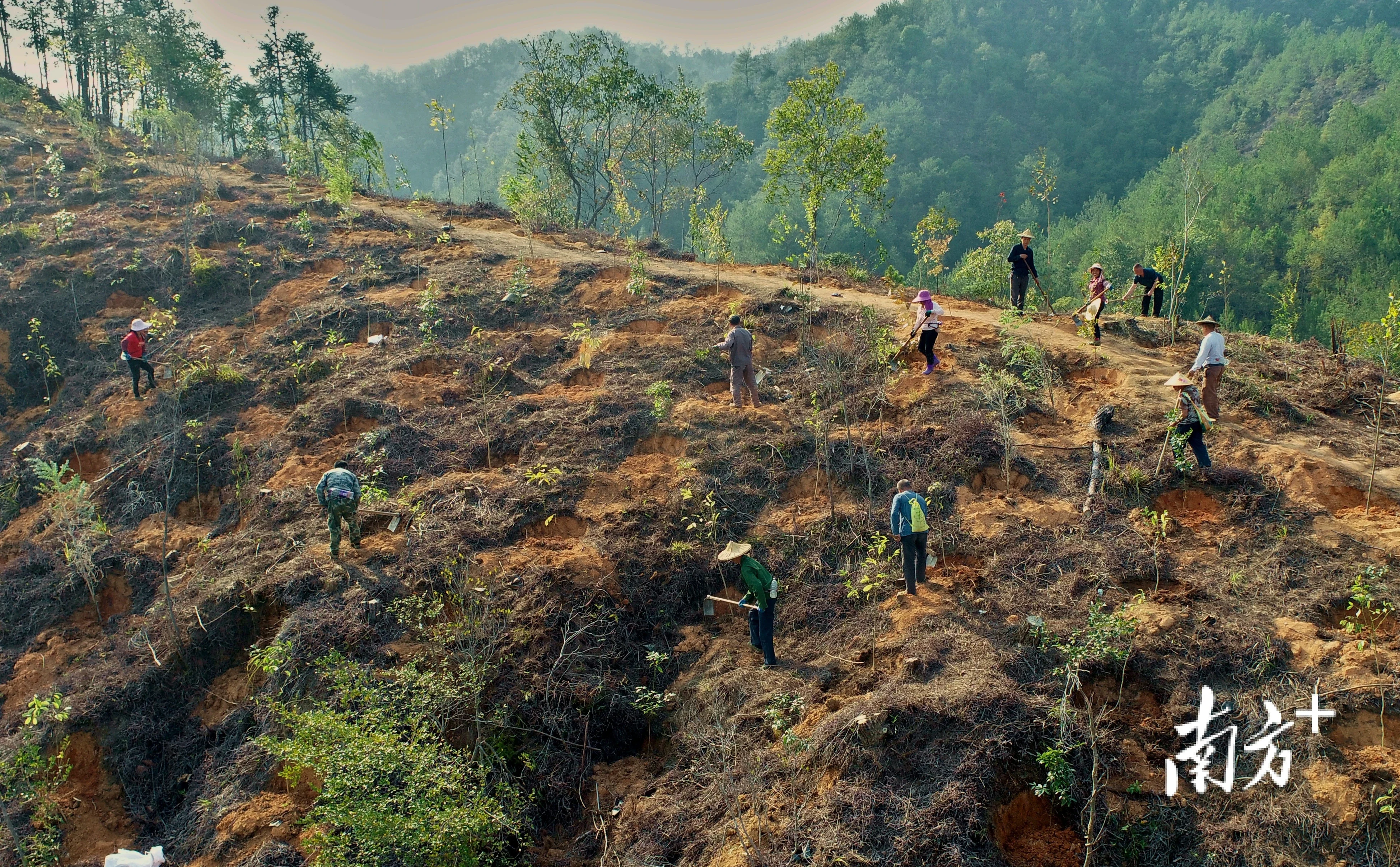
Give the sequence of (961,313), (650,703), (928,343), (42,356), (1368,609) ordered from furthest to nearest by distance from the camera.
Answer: (42,356)
(961,313)
(928,343)
(650,703)
(1368,609)

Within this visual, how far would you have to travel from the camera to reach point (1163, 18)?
65.0m

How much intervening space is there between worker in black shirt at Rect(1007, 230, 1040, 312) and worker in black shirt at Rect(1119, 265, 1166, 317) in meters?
1.20

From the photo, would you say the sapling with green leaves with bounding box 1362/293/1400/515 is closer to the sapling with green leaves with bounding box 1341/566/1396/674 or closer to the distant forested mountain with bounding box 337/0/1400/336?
the sapling with green leaves with bounding box 1341/566/1396/674

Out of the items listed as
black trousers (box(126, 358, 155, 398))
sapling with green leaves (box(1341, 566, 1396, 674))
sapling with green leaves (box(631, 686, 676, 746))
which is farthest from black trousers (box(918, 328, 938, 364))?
black trousers (box(126, 358, 155, 398))

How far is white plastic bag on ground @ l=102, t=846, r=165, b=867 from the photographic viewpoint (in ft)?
15.7

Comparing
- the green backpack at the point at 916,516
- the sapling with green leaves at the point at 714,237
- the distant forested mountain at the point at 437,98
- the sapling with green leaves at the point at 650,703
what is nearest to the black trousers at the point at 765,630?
the sapling with green leaves at the point at 650,703

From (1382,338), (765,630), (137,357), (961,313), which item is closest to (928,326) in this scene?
(961,313)

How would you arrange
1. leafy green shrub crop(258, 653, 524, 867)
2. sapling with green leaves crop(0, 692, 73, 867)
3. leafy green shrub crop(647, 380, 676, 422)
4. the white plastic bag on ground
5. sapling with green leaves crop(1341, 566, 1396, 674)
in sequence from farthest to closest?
1. leafy green shrub crop(647, 380, 676, 422)
2. sapling with green leaves crop(0, 692, 73, 867)
3. sapling with green leaves crop(1341, 566, 1396, 674)
4. leafy green shrub crop(258, 653, 524, 867)
5. the white plastic bag on ground

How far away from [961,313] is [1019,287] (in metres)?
1.11

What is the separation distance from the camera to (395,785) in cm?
572

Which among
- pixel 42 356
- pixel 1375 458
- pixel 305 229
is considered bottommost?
pixel 1375 458

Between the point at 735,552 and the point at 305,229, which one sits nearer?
the point at 735,552

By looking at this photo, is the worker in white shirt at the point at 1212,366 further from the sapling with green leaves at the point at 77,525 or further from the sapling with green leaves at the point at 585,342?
the sapling with green leaves at the point at 77,525

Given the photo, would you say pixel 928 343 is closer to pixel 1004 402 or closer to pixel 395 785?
pixel 1004 402
